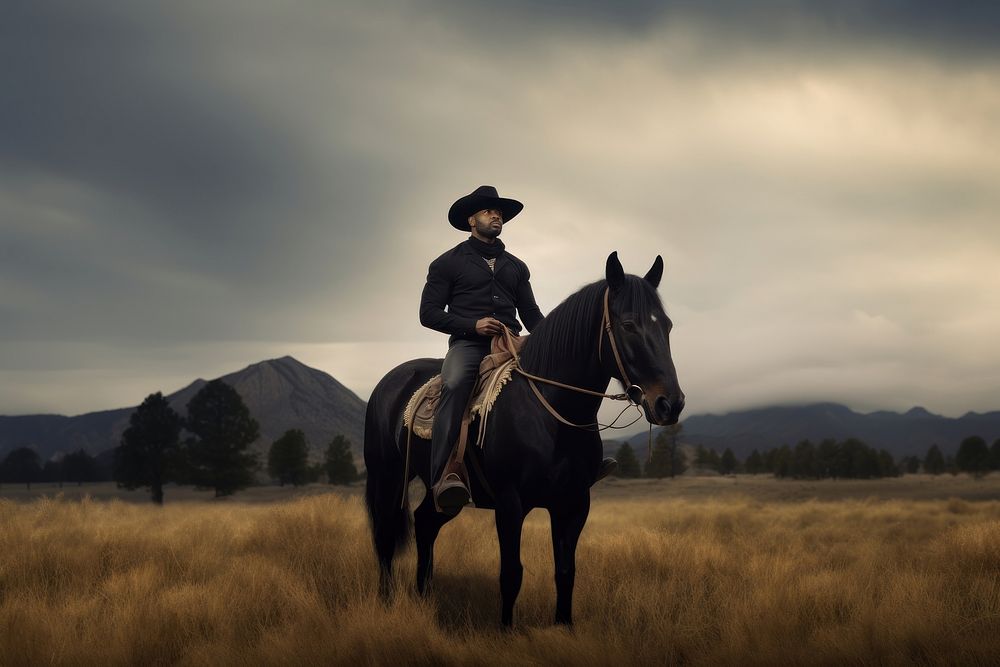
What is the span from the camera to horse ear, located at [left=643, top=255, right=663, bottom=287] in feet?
17.3

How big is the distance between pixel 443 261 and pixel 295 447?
60524 millimetres

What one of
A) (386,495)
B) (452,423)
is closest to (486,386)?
(452,423)

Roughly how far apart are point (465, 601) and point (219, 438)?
149ft

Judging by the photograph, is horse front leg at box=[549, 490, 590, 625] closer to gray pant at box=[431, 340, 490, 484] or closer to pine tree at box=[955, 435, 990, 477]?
gray pant at box=[431, 340, 490, 484]

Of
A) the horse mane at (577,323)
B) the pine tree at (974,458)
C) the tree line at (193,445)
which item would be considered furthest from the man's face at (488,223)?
the pine tree at (974,458)

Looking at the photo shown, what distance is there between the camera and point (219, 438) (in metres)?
47.8

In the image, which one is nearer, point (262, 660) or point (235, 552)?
point (262, 660)

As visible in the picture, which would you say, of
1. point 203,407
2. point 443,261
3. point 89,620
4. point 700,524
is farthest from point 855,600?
point 203,407

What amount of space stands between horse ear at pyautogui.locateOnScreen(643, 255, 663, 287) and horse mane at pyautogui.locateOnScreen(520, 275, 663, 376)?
9.1 inches

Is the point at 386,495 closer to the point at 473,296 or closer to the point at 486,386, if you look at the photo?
the point at 486,386

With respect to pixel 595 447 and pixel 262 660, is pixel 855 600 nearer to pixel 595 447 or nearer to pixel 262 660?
pixel 595 447

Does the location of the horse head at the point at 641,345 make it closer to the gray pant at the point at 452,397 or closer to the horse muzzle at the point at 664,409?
the horse muzzle at the point at 664,409

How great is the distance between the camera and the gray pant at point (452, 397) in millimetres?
5719

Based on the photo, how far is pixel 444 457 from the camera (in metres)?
5.73
